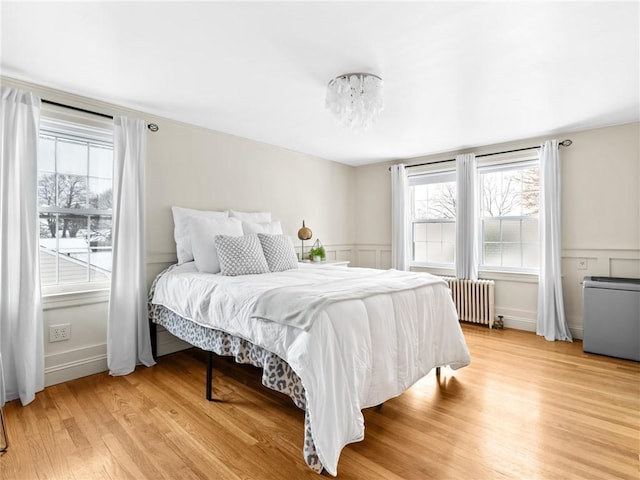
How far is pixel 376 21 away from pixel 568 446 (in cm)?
252

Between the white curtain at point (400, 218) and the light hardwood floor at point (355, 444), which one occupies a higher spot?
the white curtain at point (400, 218)

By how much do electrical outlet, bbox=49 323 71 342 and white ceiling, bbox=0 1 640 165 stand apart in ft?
6.17

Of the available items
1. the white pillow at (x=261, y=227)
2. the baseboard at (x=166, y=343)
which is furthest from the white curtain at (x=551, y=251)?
the baseboard at (x=166, y=343)

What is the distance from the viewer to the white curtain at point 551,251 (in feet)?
12.3

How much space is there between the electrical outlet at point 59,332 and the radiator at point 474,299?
4.21 metres

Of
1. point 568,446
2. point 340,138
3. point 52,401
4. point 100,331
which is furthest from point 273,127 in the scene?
point 568,446

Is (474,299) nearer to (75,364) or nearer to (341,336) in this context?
(341,336)

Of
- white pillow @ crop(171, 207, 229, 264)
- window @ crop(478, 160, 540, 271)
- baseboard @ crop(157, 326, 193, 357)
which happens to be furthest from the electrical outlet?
window @ crop(478, 160, 540, 271)

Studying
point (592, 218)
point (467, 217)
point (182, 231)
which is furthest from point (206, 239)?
point (592, 218)

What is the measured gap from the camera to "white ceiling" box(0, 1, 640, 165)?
5.74 ft

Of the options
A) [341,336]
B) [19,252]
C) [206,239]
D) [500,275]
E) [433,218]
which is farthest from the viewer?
[433,218]

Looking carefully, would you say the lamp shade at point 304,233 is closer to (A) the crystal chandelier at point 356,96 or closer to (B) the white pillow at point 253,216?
(B) the white pillow at point 253,216

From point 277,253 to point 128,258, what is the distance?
1287 millimetres

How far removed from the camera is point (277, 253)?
325 cm
